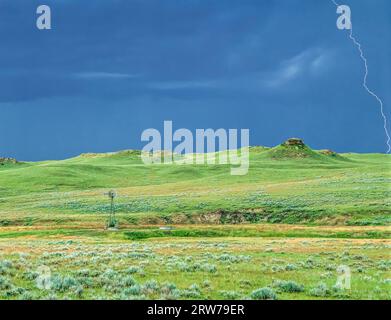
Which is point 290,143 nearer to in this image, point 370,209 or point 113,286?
point 370,209

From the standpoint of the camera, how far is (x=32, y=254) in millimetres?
31453

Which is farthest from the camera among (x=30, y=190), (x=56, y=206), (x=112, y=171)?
(x=112, y=171)

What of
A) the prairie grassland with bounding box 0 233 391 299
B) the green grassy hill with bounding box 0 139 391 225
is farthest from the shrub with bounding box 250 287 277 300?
the green grassy hill with bounding box 0 139 391 225

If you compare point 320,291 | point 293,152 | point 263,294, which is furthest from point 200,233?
point 293,152

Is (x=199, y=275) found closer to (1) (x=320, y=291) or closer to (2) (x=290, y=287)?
(2) (x=290, y=287)

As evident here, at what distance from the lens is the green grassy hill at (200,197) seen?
69562mm

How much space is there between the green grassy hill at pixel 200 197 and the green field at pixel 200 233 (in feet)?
0.80

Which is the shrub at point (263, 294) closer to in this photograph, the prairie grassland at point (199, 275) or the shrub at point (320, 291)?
the prairie grassland at point (199, 275)

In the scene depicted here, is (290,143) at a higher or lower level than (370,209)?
higher

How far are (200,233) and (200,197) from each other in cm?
3452

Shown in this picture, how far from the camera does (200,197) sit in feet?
288

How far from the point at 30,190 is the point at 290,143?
93167 mm
